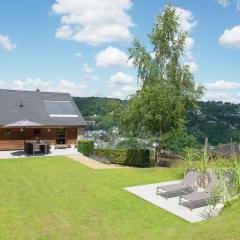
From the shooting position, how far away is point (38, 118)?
105ft

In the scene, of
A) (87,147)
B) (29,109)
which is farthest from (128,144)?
(29,109)

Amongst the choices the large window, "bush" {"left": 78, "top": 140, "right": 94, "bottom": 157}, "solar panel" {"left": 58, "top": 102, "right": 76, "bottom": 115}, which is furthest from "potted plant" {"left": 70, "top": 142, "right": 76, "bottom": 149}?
"bush" {"left": 78, "top": 140, "right": 94, "bottom": 157}

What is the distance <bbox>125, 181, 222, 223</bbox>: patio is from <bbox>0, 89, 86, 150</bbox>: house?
48.6 feet

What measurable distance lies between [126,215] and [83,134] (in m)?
21.4

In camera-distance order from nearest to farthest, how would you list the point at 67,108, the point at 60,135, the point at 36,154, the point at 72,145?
the point at 36,154 → the point at 60,135 → the point at 72,145 → the point at 67,108

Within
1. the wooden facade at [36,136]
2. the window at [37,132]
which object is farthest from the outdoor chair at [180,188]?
the window at [37,132]

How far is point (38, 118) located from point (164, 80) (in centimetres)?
1321

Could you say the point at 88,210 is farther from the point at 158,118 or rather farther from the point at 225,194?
the point at 158,118

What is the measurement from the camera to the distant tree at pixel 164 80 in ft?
78.6

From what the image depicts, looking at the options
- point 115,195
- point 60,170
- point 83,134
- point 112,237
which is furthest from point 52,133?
point 112,237

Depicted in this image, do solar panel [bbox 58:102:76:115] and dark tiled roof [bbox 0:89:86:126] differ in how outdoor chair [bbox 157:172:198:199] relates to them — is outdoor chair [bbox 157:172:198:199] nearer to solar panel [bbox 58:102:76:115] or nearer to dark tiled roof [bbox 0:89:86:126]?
dark tiled roof [bbox 0:89:86:126]

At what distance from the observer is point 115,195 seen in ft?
54.1

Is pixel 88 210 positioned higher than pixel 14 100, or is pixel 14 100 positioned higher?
pixel 14 100

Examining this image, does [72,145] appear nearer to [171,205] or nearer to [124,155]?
[124,155]
